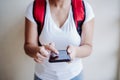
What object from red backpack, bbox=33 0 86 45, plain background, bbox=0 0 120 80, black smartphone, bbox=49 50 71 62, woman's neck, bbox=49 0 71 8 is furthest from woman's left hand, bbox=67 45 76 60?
plain background, bbox=0 0 120 80

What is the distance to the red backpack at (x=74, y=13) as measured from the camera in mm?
879

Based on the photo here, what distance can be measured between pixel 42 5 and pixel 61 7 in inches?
4.0

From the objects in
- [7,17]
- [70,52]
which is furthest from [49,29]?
[7,17]

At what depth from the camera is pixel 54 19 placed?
0.92m

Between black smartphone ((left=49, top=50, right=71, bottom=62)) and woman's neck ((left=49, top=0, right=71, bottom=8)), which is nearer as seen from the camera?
black smartphone ((left=49, top=50, right=71, bottom=62))

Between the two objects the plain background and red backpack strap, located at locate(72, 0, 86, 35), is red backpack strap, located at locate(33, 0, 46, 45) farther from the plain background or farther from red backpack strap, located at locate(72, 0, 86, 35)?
the plain background

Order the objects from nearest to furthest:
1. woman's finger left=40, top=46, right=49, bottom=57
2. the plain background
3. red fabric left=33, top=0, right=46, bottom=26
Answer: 1. woman's finger left=40, top=46, right=49, bottom=57
2. red fabric left=33, top=0, right=46, bottom=26
3. the plain background

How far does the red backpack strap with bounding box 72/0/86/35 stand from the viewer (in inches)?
34.7

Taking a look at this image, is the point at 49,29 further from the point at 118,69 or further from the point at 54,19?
the point at 118,69

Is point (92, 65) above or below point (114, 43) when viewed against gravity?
below

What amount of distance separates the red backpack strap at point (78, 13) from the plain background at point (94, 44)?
394mm

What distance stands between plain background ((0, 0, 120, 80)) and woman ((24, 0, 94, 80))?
410 mm

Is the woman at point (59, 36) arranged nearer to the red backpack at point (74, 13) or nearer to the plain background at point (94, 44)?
the red backpack at point (74, 13)

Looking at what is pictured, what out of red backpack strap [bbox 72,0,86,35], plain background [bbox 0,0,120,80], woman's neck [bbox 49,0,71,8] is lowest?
plain background [bbox 0,0,120,80]
